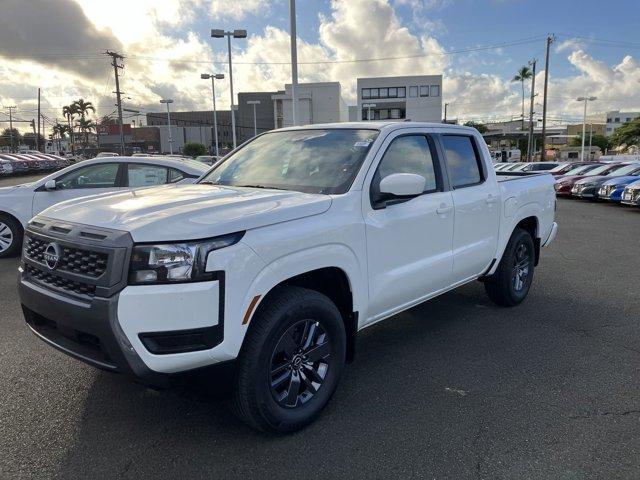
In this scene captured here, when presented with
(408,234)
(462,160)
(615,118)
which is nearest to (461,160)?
(462,160)

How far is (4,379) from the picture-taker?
12.7 ft

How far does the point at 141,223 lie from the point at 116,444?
136 centimetres

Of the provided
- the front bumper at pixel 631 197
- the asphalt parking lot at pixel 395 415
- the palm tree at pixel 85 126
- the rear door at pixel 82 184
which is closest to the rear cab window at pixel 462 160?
the asphalt parking lot at pixel 395 415

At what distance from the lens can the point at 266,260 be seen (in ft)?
9.18

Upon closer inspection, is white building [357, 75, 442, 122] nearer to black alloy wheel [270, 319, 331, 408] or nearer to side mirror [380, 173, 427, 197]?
side mirror [380, 173, 427, 197]

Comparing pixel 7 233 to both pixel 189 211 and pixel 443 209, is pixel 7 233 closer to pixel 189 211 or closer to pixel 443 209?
pixel 189 211

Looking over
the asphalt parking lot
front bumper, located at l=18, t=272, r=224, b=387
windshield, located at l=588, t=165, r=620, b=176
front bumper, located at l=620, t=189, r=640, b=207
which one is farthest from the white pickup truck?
windshield, located at l=588, t=165, r=620, b=176

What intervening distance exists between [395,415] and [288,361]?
85 cm

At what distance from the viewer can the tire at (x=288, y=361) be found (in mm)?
2820

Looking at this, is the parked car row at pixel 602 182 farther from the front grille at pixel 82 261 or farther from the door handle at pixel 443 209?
the front grille at pixel 82 261

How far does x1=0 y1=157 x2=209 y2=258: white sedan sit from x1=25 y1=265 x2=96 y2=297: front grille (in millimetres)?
5341

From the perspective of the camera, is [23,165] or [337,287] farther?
[23,165]

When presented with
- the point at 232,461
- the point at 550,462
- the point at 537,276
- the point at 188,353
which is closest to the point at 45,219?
the point at 188,353

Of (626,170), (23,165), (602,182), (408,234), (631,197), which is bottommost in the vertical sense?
(631,197)
